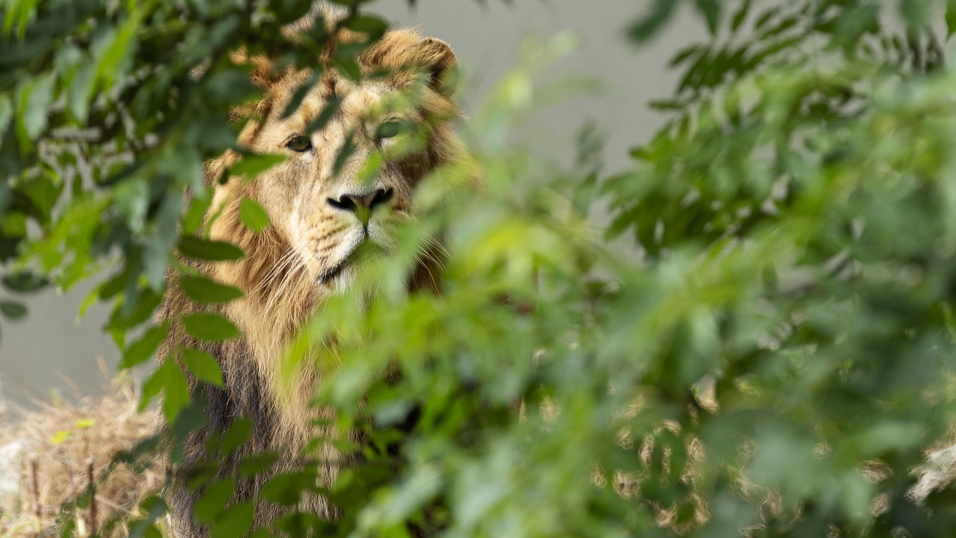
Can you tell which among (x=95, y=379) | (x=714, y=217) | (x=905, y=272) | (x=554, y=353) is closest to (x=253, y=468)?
(x=554, y=353)

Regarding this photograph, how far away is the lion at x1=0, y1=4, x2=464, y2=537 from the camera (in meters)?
1.79

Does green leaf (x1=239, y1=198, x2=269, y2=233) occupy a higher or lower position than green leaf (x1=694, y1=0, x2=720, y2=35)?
lower

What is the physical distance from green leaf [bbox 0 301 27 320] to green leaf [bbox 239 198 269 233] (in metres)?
0.23

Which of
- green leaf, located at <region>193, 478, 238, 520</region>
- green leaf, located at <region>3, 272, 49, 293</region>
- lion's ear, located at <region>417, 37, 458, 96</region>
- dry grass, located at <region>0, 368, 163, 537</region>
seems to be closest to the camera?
green leaf, located at <region>3, 272, 49, 293</region>

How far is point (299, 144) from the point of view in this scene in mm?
1938

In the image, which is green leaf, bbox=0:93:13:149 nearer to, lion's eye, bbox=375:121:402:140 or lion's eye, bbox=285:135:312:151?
lion's eye, bbox=375:121:402:140

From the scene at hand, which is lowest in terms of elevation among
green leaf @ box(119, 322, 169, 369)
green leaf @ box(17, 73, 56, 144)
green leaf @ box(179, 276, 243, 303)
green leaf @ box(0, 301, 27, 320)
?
green leaf @ box(119, 322, 169, 369)

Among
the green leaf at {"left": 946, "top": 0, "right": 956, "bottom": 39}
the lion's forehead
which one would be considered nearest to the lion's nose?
the lion's forehead

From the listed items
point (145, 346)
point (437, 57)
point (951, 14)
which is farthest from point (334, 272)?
point (951, 14)

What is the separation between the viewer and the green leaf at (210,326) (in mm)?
898

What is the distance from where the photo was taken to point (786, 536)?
66 centimetres

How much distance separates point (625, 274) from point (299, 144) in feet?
4.83

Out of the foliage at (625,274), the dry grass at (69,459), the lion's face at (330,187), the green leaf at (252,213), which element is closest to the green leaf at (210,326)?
the foliage at (625,274)

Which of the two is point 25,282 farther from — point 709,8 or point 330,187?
point 330,187
